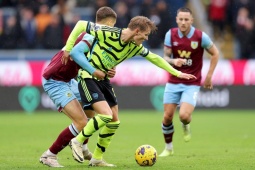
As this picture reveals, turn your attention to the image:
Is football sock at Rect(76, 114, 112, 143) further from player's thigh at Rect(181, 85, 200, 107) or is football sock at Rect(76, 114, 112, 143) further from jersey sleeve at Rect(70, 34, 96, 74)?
player's thigh at Rect(181, 85, 200, 107)

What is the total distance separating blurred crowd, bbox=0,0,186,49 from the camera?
2375cm

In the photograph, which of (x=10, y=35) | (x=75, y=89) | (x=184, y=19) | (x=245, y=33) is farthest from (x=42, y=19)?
(x=75, y=89)

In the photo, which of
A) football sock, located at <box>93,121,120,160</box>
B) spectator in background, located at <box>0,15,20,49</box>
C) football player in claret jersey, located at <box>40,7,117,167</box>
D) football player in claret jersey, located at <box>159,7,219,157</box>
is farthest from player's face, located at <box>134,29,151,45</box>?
spectator in background, located at <box>0,15,20,49</box>

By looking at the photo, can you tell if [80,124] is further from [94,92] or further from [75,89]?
[75,89]

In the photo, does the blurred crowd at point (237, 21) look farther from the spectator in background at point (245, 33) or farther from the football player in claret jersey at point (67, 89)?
the football player in claret jersey at point (67, 89)

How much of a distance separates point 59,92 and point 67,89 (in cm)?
15

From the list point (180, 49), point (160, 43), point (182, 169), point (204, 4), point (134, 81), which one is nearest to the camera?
point (182, 169)

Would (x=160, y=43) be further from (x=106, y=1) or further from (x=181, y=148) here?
(x=181, y=148)

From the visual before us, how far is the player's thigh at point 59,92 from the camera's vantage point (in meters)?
10.6

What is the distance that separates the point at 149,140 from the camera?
15.3m

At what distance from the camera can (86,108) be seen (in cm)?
1095

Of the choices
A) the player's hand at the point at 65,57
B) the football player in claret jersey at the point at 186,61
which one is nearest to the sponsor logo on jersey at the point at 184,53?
the football player in claret jersey at the point at 186,61

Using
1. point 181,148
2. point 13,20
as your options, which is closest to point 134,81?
point 13,20

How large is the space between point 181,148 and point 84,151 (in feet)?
9.87
